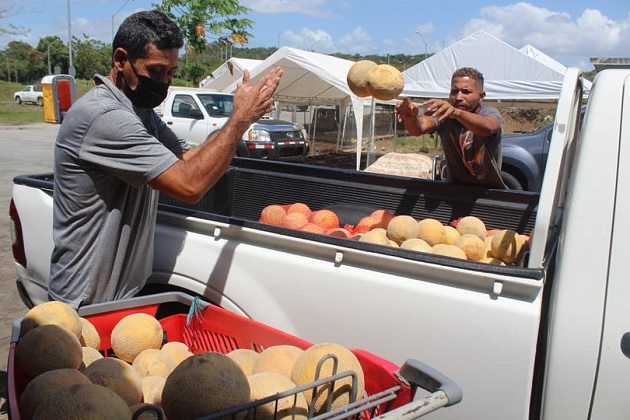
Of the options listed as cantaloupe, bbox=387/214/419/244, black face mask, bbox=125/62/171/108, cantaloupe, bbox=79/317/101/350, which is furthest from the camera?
cantaloupe, bbox=387/214/419/244

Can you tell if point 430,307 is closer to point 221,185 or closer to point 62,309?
point 62,309

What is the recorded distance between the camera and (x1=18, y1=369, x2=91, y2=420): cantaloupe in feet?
5.48

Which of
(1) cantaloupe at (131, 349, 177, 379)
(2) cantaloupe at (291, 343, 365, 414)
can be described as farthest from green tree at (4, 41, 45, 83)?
(2) cantaloupe at (291, 343, 365, 414)

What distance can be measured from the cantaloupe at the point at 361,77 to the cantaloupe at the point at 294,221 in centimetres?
88

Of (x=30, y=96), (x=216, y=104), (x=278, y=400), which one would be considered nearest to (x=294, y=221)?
(x=278, y=400)

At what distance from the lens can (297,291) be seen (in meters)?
2.48

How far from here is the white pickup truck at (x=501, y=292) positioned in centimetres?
198

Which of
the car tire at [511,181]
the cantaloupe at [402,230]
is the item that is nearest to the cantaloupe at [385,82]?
the cantaloupe at [402,230]

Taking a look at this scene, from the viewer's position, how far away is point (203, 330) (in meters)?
2.61

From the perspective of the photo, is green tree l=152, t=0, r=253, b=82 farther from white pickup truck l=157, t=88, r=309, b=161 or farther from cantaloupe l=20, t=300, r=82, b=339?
cantaloupe l=20, t=300, r=82, b=339

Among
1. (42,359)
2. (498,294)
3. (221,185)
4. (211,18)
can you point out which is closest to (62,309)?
(42,359)

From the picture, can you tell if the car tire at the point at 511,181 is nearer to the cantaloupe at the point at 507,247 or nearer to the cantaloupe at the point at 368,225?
the cantaloupe at the point at 368,225

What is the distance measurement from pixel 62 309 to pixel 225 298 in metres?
0.80

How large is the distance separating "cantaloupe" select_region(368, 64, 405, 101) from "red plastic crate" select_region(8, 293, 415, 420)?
5.65 feet
